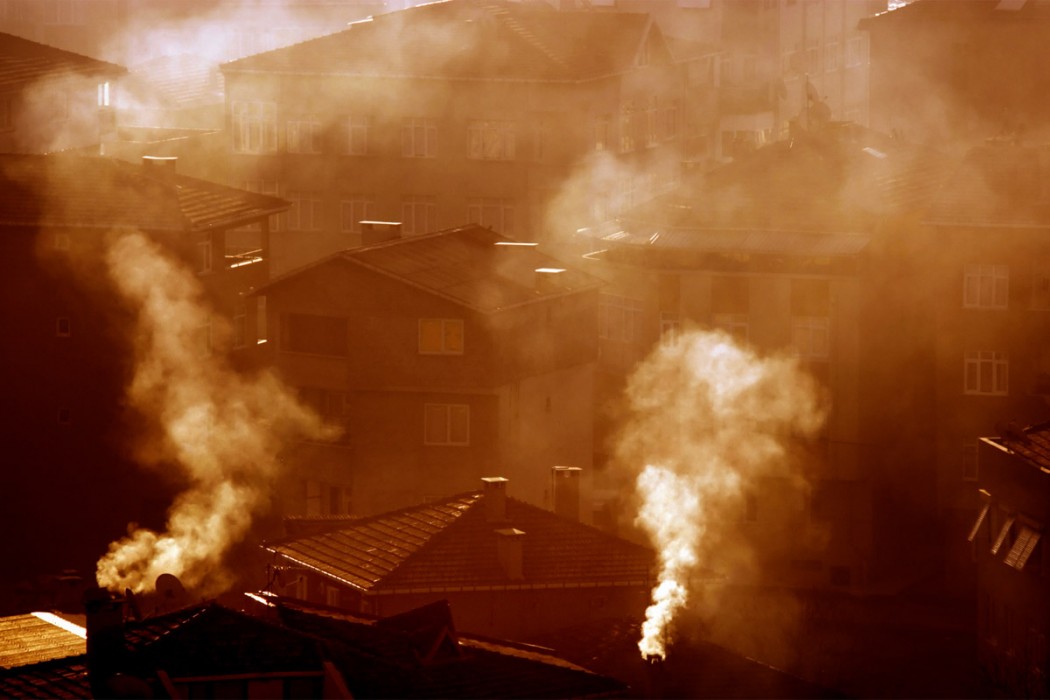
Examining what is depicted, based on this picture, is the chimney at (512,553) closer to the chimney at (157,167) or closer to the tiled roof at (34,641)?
the tiled roof at (34,641)

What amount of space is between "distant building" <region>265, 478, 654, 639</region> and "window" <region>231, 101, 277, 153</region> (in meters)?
25.4

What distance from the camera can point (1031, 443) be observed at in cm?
3488

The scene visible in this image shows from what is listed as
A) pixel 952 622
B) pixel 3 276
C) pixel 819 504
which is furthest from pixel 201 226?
pixel 952 622

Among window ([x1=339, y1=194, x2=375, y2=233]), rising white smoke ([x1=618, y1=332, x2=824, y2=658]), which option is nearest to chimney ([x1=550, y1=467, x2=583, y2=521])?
rising white smoke ([x1=618, y1=332, x2=824, y2=658])

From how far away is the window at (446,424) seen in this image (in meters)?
40.7

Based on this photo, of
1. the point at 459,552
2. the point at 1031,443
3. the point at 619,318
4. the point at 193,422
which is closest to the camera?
the point at 459,552

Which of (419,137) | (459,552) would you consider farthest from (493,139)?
(459,552)

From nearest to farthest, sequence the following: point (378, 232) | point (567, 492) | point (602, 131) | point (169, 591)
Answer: point (169, 591), point (567, 492), point (378, 232), point (602, 131)

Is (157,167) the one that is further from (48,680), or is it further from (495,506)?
(48,680)

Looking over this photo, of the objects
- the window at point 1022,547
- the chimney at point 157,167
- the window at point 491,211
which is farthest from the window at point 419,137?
the window at point 1022,547

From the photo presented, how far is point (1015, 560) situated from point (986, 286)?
10.5 meters

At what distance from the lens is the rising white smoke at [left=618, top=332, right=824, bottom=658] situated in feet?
144

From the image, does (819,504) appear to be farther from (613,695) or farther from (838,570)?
(613,695)

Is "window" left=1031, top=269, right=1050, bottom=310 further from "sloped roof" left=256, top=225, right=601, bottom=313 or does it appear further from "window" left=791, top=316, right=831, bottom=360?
"sloped roof" left=256, top=225, right=601, bottom=313
